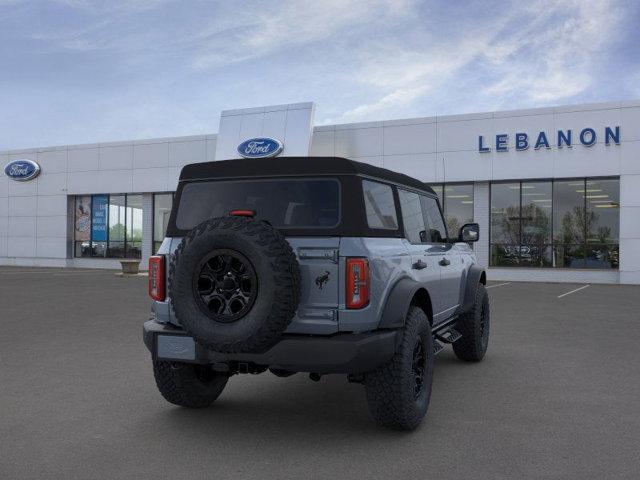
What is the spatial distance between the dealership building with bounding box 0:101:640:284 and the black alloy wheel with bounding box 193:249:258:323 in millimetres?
19509

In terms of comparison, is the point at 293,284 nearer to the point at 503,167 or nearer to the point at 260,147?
the point at 503,167

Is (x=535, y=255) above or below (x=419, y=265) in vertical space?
below

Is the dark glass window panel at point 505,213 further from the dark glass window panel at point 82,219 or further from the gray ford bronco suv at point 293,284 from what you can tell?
the gray ford bronco suv at point 293,284

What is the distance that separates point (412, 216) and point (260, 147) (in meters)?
A: 21.4

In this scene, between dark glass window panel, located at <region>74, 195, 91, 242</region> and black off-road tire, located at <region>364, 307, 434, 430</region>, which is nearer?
black off-road tire, located at <region>364, 307, 434, 430</region>

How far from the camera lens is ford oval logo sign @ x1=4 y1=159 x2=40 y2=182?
3231 centimetres

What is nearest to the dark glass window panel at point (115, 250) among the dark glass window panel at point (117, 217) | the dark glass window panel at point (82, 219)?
the dark glass window panel at point (117, 217)

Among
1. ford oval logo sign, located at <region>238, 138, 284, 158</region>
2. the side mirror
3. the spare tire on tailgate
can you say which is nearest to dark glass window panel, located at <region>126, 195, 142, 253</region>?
ford oval logo sign, located at <region>238, 138, 284, 158</region>

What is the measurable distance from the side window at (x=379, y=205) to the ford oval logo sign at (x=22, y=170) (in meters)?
31.4

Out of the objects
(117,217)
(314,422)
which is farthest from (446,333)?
(117,217)

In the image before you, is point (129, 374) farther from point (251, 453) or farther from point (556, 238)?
point (556, 238)

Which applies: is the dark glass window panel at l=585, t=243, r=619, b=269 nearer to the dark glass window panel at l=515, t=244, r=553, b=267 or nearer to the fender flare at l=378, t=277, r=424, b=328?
the dark glass window panel at l=515, t=244, r=553, b=267

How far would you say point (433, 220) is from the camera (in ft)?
20.5

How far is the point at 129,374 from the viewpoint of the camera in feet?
21.1
